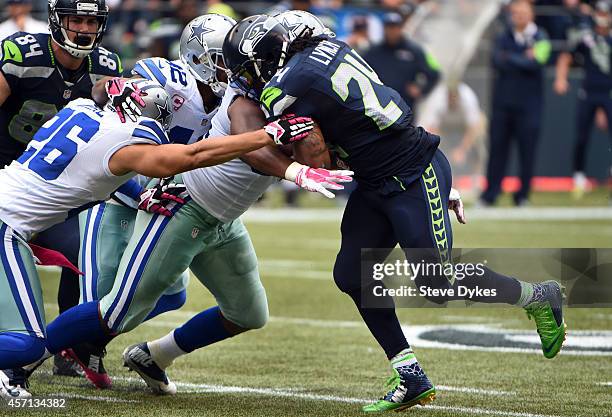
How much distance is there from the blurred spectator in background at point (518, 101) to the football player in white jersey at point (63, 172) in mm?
10073

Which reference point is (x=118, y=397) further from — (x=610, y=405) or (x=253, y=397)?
(x=610, y=405)

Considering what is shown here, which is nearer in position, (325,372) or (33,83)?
(33,83)

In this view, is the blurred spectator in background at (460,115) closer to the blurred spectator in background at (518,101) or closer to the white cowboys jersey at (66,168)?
the blurred spectator in background at (518,101)

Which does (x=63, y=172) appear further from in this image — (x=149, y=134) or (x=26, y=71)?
(x=26, y=71)

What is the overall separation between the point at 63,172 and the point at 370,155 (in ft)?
3.83

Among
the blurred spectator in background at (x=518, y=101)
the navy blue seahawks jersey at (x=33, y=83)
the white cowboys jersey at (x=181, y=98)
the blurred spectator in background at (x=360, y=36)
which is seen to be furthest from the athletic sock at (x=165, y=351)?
the blurred spectator in background at (x=360, y=36)

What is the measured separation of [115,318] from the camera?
4930 millimetres

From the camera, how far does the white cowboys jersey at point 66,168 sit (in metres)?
4.59

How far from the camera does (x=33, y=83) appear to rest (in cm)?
558

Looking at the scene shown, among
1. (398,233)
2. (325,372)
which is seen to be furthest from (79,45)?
(325,372)

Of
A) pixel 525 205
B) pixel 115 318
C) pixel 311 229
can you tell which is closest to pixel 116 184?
pixel 115 318

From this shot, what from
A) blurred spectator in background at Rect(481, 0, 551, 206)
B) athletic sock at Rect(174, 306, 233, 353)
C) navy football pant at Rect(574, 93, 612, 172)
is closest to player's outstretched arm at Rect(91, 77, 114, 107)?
athletic sock at Rect(174, 306, 233, 353)

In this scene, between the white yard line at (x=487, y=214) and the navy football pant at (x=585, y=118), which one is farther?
the navy football pant at (x=585, y=118)

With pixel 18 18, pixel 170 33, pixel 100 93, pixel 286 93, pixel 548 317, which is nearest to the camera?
pixel 286 93
